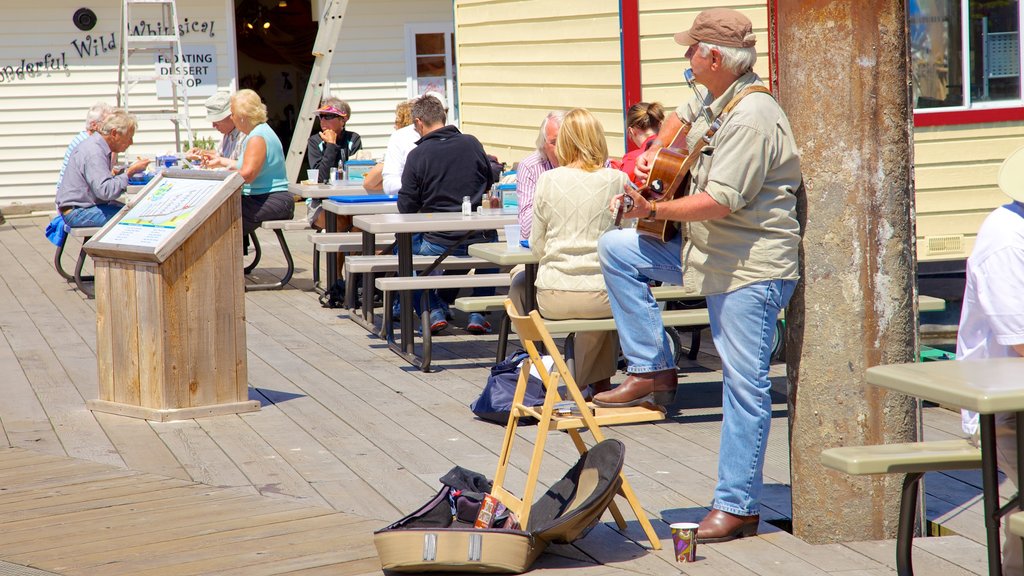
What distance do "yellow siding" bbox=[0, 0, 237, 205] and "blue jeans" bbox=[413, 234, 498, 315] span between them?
30.0 feet

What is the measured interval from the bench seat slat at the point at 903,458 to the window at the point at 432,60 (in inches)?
635

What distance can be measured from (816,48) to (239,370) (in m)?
3.53

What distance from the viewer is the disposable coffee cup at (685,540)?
4.13m

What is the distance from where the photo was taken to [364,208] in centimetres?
934

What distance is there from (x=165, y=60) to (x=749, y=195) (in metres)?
15.6

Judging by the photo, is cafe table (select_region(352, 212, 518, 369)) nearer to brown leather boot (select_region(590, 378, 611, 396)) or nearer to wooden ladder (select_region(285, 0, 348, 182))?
brown leather boot (select_region(590, 378, 611, 396))

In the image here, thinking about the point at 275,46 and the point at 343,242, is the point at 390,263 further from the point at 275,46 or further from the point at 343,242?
the point at 275,46

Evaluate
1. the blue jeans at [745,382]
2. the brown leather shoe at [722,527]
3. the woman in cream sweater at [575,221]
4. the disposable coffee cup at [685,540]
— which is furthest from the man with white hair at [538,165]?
the disposable coffee cup at [685,540]

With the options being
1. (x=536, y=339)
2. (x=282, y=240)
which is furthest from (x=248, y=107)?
(x=536, y=339)

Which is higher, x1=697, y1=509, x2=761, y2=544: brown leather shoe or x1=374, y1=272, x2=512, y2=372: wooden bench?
x1=374, y1=272, x2=512, y2=372: wooden bench

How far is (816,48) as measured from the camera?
→ 4.24m

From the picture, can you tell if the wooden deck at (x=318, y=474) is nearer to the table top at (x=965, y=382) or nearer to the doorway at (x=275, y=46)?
the table top at (x=965, y=382)

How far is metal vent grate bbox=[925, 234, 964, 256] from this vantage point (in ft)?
30.6

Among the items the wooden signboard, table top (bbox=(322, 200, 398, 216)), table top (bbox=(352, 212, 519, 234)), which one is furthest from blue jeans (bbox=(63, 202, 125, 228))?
the wooden signboard
